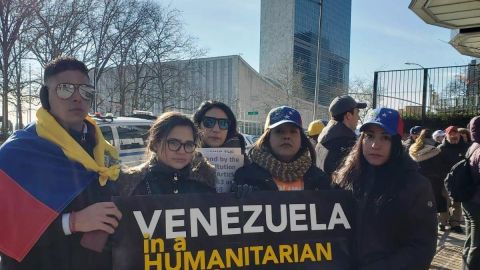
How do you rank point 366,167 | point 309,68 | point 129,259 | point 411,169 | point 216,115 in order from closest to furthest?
point 129,259
point 411,169
point 366,167
point 216,115
point 309,68

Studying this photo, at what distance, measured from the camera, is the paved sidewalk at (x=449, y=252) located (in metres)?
6.05

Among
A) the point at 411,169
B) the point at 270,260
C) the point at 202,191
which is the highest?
the point at 411,169

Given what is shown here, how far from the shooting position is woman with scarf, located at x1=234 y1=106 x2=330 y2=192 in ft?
9.58

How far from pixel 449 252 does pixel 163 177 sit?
5674mm

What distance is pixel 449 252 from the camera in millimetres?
6719

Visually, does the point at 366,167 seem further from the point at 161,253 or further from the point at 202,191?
the point at 161,253

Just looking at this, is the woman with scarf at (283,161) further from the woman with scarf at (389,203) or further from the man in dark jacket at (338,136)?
the man in dark jacket at (338,136)

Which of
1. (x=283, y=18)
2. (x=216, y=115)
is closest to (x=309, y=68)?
(x=283, y=18)

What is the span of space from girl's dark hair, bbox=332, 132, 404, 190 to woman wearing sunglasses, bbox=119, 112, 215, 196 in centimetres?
85

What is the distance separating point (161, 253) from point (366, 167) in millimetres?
1340

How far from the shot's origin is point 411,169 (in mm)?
2562

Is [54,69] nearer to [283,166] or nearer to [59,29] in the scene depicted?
[283,166]

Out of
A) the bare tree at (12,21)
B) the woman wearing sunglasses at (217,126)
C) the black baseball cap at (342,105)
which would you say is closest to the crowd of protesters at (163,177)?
the woman wearing sunglasses at (217,126)

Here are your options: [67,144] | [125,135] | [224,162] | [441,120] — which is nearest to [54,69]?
[67,144]
